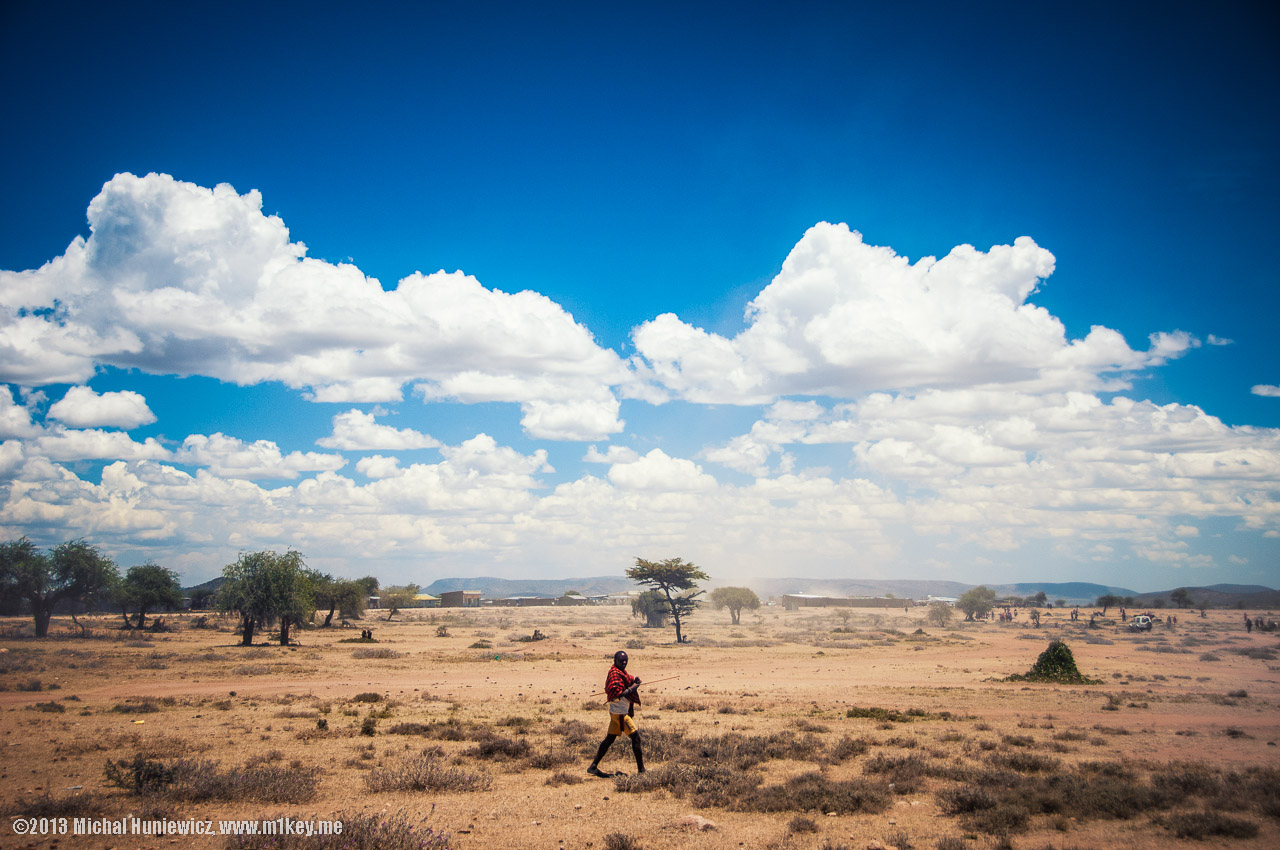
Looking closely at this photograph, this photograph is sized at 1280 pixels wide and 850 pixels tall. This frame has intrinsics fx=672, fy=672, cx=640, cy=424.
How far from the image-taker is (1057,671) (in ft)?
94.6

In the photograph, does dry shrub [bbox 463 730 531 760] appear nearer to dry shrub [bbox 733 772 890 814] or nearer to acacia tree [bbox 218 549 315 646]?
dry shrub [bbox 733 772 890 814]

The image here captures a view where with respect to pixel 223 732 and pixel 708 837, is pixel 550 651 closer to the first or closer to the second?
pixel 223 732

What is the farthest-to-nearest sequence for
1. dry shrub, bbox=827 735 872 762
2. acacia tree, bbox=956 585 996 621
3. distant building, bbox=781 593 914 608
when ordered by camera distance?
distant building, bbox=781 593 914 608, acacia tree, bbox=956 585 996 621, dry shrub, bbox=827 735 872 762

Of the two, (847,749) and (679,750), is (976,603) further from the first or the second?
(679,750)

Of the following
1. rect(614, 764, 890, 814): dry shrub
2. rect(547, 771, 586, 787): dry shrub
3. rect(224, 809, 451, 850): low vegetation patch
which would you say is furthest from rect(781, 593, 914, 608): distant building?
rect(224, 809, 451, 850): low vegetation patch

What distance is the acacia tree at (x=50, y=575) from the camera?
2019 inches

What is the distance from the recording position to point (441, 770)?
12.7 meters

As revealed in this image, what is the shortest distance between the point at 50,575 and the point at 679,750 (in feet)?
203

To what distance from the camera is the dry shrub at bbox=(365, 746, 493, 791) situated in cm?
1189

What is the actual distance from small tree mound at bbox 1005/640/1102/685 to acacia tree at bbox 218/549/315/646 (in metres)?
43.1

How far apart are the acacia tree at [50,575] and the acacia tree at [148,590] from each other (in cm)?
257

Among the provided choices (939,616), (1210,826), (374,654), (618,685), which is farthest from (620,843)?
(939,616)

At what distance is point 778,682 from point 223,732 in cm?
2142

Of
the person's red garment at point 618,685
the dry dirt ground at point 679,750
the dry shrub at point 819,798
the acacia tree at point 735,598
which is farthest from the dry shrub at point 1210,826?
the acacia tree at point 735,598
